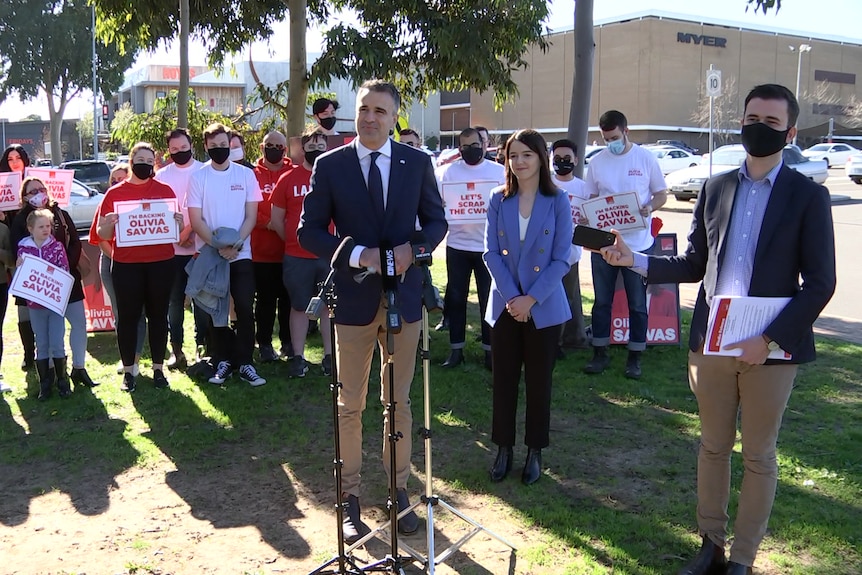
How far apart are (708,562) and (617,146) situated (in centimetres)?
414

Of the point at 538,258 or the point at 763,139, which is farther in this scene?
the point at 538,258

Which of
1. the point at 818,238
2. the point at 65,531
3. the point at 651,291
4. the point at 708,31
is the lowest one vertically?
the point at 65,531

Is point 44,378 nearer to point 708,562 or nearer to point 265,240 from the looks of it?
point 265,240

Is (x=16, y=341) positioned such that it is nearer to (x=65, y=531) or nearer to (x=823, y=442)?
(x=65, y=531)

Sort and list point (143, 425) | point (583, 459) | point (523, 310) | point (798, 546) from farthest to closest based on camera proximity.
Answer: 1. point (143, 425)
2. point (583, 459)
3. point (523, 310)
4. point (798, 546)

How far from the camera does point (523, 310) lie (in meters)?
4.74

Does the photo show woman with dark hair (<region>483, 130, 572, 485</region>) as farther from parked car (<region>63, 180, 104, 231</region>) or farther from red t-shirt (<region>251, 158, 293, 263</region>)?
parked car (<region>63, 180, 104, 231</region>)

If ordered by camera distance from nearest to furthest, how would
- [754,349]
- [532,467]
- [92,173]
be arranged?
1. [754,349]
2. [532,467]
3. [92,173]

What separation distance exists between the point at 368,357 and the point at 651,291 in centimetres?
480

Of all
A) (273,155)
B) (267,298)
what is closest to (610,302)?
(267,298)

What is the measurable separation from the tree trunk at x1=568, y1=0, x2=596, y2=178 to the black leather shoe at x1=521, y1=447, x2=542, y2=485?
3917 mm

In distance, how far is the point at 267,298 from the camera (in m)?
7.70

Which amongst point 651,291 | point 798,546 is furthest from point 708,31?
point 798,546

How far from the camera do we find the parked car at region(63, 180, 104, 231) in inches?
826
